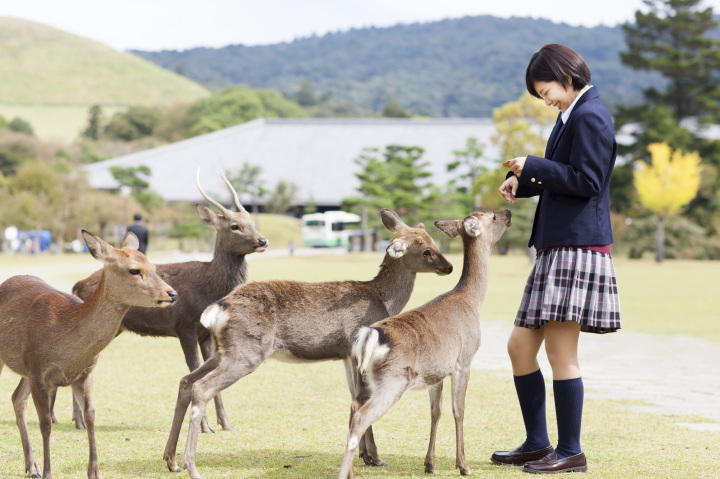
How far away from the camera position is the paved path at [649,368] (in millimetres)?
7406

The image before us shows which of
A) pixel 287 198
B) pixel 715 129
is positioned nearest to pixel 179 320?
pixel 287 198

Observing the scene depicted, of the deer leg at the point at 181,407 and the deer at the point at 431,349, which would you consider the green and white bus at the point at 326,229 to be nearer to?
the deer at the point at 431,349

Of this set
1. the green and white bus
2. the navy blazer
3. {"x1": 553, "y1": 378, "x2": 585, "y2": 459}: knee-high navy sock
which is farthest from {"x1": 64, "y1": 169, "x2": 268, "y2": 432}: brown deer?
the green and white bus

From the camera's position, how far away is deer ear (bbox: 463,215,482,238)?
16.7 ft

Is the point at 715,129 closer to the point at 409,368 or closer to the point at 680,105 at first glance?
the point at 680,105

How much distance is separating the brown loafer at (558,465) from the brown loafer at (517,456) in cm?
20

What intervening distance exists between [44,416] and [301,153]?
203 feet

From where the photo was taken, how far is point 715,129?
217ft

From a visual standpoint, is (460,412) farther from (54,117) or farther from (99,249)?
(54,117)

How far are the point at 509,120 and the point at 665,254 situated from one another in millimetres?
12517

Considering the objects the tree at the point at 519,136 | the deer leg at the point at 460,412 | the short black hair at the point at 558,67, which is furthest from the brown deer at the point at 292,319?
the tree at the point at 519,136

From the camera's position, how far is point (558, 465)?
466cm

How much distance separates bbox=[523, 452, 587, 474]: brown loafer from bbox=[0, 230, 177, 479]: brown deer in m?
2.27

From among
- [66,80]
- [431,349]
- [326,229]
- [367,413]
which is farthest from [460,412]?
[66,80]
